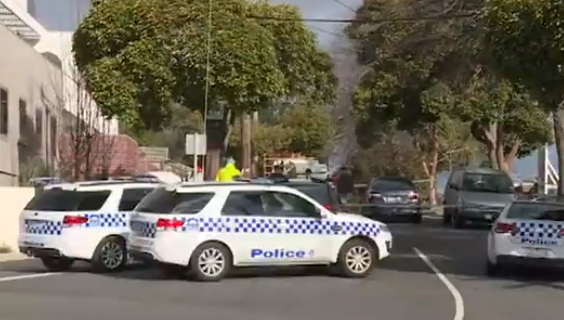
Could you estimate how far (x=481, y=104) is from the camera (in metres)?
38.8

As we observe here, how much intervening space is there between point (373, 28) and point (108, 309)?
827 inches

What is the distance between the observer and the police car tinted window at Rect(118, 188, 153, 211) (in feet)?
65.3

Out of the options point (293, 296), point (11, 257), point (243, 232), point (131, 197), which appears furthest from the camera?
point (11, 257)

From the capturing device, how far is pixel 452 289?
1677cm

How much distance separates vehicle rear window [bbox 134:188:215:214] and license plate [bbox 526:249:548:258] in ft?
17.4

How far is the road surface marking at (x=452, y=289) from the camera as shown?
1392 cm

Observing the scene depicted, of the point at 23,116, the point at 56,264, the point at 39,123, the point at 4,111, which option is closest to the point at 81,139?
the point at 39,123

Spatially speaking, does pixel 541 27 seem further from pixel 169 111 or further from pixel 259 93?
pixel 169 111

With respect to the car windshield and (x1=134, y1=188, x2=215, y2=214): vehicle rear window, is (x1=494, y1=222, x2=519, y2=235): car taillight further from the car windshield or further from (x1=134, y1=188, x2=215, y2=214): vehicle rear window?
the car windshield

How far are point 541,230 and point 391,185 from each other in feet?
65.1

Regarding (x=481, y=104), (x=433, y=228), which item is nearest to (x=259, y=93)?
(x=433, y=228)

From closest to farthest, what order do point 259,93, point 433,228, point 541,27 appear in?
point 541,27
point 259,93
point 433,228

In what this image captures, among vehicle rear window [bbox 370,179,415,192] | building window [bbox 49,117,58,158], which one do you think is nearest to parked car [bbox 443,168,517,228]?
vehicle rear window [bbox 370,179,415,192]

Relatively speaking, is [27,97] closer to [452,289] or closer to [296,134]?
[452,289]
